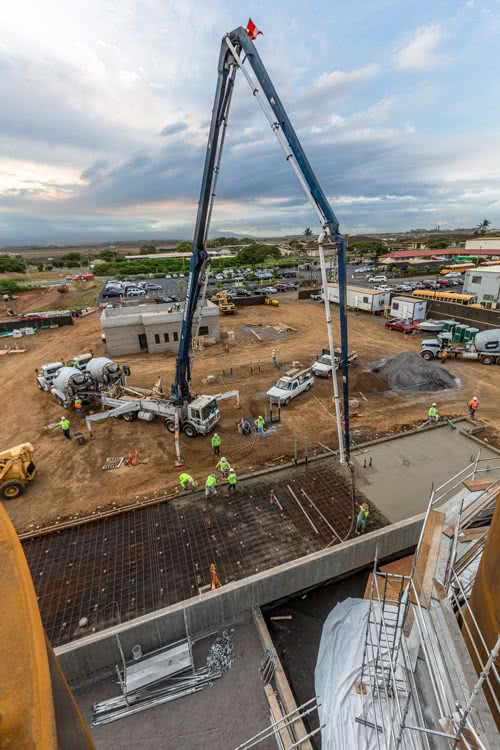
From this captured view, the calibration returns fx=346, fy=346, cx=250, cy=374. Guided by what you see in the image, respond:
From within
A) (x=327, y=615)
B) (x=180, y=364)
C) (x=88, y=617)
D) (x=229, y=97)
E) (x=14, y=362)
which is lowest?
(x=327, y=615)

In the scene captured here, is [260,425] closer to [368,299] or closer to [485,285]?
[368,299]

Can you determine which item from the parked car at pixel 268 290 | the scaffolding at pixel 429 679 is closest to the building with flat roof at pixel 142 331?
the parked car at pixel 268 290

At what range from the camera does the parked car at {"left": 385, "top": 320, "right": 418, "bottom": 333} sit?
36844mm

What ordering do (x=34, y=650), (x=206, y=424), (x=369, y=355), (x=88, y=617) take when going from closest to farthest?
1. (x=34, y=650)
2. (x=88, y=617)
3. (x=206, y=424)
4. (x=369, y=355)

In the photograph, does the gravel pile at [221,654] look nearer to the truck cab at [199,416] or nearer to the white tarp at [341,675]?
the white tarp at [341,675]

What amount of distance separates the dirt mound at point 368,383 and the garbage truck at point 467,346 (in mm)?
7275

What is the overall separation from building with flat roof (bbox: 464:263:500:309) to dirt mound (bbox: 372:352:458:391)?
20.5 meters

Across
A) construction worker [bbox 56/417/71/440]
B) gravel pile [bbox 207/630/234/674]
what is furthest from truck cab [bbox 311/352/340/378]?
gravel pile [bbox 207/630/234/674]

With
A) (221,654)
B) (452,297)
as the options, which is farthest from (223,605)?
(452,297)

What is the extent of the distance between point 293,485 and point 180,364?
8.01m

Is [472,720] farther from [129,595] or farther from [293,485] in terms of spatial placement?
[293,485]

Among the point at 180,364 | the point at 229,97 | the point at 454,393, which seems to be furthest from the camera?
the point at 454,393

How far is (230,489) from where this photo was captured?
45.8ft

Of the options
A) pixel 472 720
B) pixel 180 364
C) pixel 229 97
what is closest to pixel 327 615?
pixel 472 720
